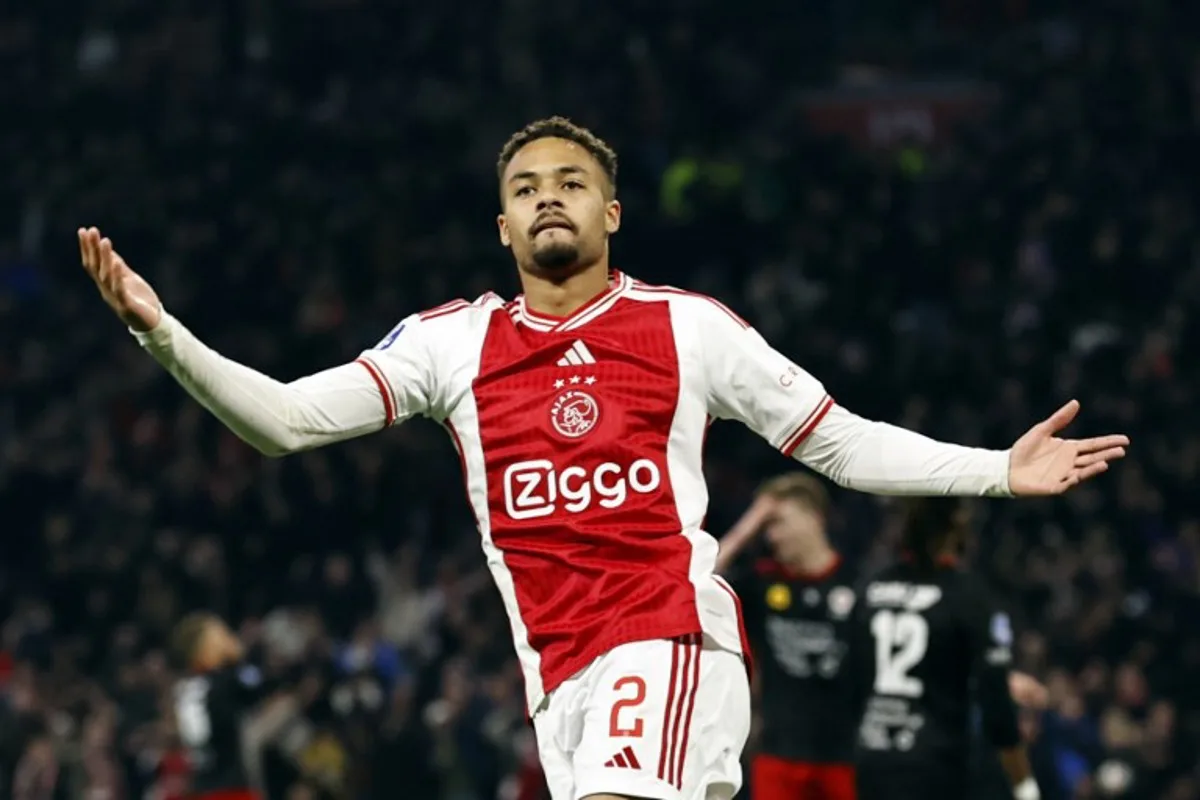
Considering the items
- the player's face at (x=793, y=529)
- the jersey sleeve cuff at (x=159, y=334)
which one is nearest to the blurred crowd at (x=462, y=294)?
the player's face at (x=793, y=529)

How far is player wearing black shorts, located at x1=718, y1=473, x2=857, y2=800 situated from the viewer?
29.0ft

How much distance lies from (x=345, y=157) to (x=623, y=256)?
11.7ft

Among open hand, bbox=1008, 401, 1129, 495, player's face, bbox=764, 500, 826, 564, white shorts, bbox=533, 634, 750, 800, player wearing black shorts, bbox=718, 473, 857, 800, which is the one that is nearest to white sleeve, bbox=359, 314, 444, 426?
white shorts, bbox=533, 634, 750, 800

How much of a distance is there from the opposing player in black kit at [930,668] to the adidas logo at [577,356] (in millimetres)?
3013

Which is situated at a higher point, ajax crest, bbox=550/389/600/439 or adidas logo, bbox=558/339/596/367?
adidas logo, bbox=558/339/596/367

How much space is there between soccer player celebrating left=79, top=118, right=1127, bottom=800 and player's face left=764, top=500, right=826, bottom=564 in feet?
12.2

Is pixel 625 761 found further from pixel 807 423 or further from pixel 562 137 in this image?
pixel 562 137

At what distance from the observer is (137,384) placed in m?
17.6

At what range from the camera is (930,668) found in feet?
26.8

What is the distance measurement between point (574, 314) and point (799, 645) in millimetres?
3922

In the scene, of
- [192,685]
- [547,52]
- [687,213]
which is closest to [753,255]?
[687,213]

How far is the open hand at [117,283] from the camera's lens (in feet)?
15.2

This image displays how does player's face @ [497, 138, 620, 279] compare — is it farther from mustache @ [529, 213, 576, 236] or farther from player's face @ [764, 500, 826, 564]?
player's face @ [764, 500, 826, 564]

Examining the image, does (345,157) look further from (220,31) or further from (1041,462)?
(1041,462)
